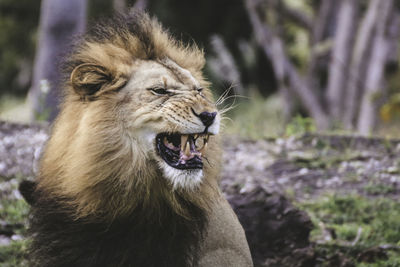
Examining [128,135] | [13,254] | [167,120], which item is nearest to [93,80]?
[128,135]

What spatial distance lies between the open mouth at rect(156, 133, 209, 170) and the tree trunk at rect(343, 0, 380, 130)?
24.6ft

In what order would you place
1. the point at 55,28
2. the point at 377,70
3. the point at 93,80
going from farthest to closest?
the point at 377,70 < the point at 55,28 < the point at 93,80

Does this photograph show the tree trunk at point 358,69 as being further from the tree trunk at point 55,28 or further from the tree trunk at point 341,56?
the tree trunk at point 55,28

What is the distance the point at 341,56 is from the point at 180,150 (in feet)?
27.2

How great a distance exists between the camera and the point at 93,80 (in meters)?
3.00

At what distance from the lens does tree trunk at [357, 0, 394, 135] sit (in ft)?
30.1

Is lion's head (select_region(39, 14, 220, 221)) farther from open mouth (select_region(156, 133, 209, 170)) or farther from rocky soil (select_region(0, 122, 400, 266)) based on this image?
rocky soil (select_region(0, 122, 400, 266))

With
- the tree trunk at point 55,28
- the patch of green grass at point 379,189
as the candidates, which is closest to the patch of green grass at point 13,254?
the patch of green grass at point 379,189

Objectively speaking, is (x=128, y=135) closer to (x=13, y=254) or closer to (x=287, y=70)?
(x=13, y=254)

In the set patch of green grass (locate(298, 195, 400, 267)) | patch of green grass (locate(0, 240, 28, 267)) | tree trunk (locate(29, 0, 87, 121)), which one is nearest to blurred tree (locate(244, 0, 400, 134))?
tree trunk (locate(29, 0, 87, 121))

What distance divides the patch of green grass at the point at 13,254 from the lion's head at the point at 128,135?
1.03 m

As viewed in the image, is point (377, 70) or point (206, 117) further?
point (377, 70)

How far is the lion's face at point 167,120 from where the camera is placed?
2857 mm

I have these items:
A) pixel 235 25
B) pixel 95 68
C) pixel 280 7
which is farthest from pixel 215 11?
pixel 95 68
